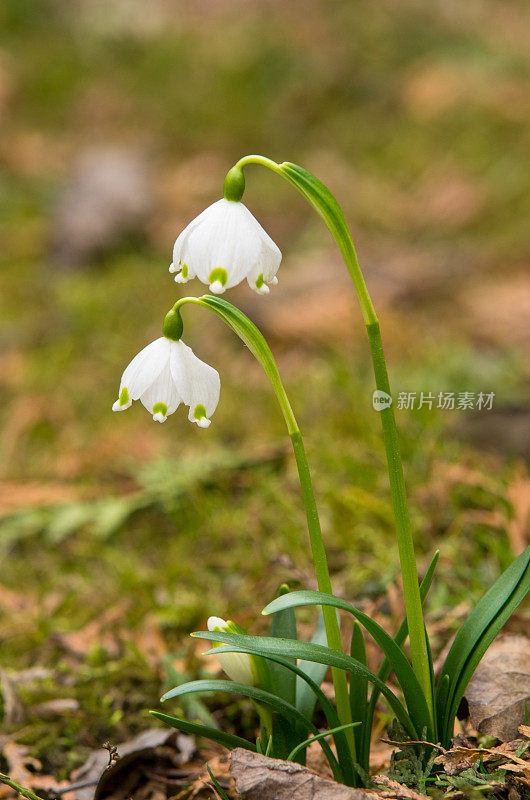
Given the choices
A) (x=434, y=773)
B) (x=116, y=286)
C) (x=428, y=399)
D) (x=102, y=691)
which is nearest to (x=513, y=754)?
(x=434, y=773)

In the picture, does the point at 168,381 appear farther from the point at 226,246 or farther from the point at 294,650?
the point at 294,650

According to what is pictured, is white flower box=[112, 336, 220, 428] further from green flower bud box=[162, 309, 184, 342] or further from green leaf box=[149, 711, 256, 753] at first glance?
green leaf box=[149, 711, 256, 753]

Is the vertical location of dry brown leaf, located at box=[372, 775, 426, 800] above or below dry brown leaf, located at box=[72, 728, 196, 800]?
above

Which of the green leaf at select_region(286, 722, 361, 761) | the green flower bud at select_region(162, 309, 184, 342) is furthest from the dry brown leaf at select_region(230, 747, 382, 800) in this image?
the green flower bud at select_region(162, 309, 184, 342)

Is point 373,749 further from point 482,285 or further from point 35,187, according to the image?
point 35,187

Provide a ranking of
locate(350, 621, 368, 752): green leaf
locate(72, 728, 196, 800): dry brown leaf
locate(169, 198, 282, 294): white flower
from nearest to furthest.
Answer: locate(169, 198, 282, 294): white flower → locate(350, 621, 368, 752): green leaf → locate(72, 728, 196, 800): dry brown leaf

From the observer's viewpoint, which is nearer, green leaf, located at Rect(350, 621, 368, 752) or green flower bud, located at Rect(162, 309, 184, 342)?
green flower bud, located at Rect(162, 309, 184, 342)
